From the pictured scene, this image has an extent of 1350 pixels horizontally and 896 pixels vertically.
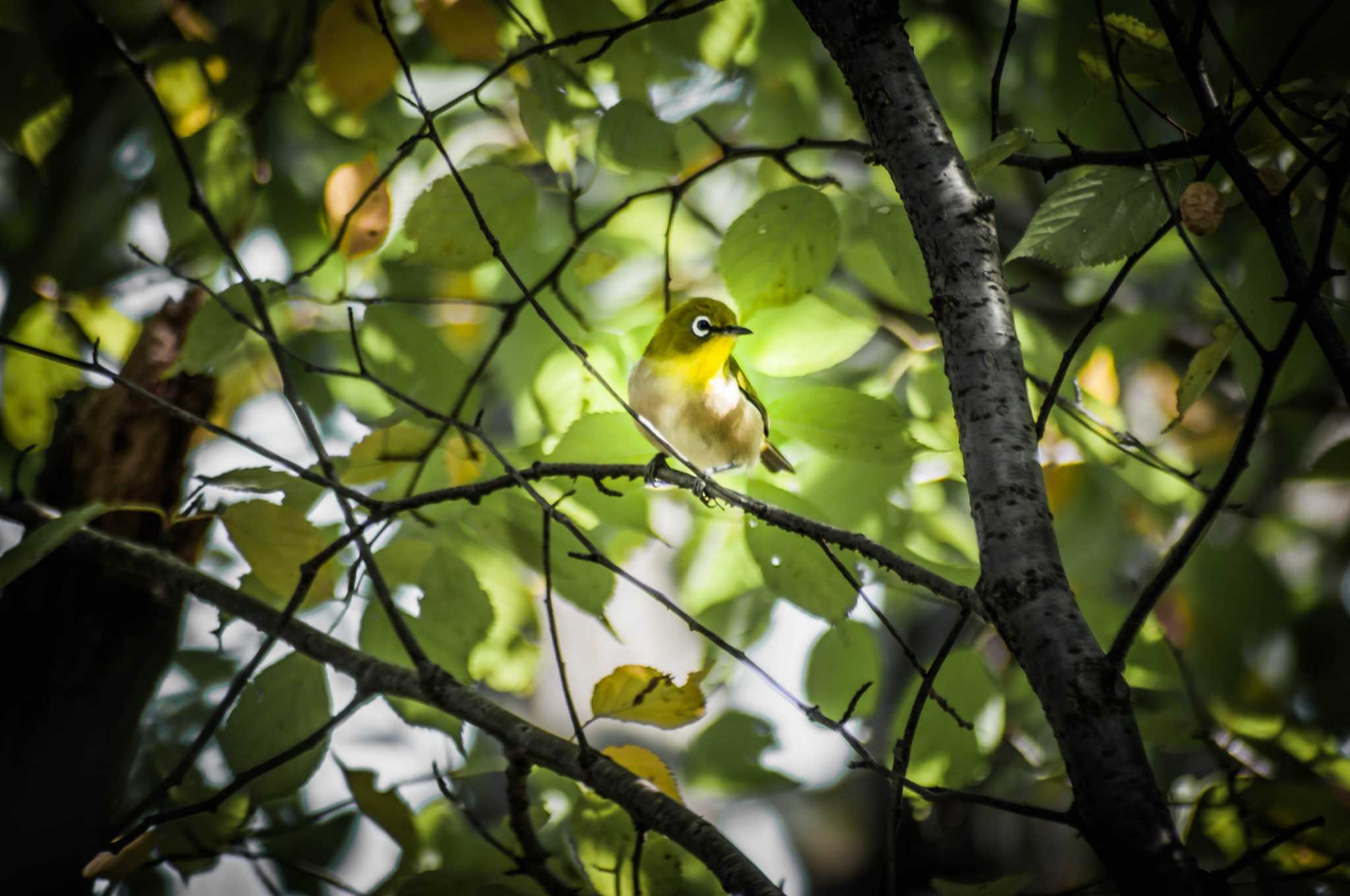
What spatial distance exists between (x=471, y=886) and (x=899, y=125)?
4.24 ft

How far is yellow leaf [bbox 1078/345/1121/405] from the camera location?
6.67 ft

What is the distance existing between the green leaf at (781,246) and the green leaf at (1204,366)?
612 mm

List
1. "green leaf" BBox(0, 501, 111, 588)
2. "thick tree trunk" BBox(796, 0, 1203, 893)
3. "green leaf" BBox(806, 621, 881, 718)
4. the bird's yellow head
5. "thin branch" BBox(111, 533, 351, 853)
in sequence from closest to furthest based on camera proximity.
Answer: "thick tree trunk" BBox(796, 0, 1203, 893), "green leaf" BBox(0, 501, 111, 588), "thin branch" BBox(111, 533, 351, 853), "green leaf" BBox(806, 621, 881, 718), the bird's yellow head

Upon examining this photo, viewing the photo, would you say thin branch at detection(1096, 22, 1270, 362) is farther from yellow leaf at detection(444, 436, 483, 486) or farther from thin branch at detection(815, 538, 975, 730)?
yellow leaf at detection(444, 436, 483, 486)

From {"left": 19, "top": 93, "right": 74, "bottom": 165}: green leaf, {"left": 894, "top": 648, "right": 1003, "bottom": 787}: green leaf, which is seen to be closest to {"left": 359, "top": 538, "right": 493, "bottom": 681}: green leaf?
{"left": 894, "top": 648, "right": 1003, "bottom": 787}: green leaf

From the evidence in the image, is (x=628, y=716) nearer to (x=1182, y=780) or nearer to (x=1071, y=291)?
(x=1182, y=780)

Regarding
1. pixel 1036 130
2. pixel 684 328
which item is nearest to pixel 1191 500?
pixel 1036 130

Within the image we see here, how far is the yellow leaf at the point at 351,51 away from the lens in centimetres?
208

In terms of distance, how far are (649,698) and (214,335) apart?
1.07 meters

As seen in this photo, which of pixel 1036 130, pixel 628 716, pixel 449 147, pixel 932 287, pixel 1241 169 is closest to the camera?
pixel 1241 169

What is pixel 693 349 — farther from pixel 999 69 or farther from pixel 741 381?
pixel 999 69

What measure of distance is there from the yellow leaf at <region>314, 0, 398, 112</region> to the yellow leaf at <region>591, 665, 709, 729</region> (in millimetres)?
1501

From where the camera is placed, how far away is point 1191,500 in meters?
2.71

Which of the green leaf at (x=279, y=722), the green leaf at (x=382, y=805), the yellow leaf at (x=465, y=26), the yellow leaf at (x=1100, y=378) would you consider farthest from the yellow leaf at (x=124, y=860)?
the yellow leaf at (x=1100, y=378)
